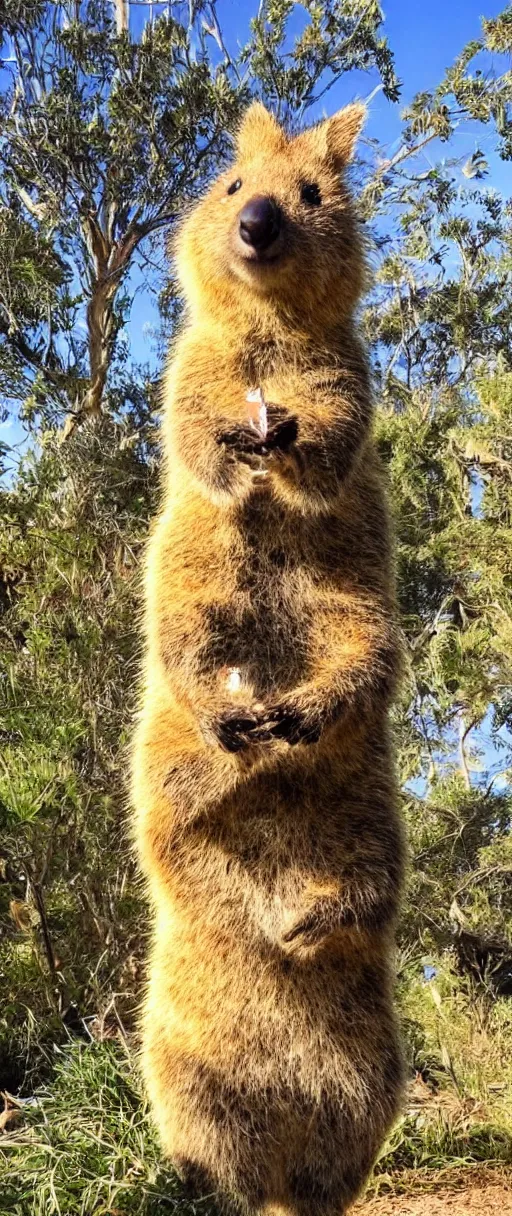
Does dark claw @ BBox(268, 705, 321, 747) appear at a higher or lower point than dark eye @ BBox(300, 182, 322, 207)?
lower

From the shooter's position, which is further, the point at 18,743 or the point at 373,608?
the point at 18,743

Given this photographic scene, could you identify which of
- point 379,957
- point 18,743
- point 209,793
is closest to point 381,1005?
point 379,957

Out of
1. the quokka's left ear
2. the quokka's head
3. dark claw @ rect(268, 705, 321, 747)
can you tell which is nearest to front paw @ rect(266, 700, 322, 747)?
dark claw @ rect(268, 705, 321, 747)

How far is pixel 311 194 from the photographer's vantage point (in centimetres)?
284

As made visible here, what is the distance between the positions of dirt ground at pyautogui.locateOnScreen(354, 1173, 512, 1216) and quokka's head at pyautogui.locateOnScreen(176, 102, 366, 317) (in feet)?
14.8

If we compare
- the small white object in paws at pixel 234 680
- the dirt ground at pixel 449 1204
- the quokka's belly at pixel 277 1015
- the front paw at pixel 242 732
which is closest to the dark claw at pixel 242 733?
the front paw at pixel 242 732

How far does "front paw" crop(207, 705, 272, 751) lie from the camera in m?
2.38

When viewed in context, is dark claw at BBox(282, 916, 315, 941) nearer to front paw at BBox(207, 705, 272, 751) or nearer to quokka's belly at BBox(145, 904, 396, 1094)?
quokka's belly at BBox(145, 904, 396, 1094)

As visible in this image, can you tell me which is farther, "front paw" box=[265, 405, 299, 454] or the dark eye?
the dark eye

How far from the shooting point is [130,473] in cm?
1067

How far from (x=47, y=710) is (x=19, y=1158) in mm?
2784

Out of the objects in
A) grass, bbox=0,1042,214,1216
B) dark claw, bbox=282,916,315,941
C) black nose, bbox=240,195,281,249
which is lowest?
grass, bbox=0,1042,214,1216

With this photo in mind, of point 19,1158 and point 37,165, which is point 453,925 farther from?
point 37,165

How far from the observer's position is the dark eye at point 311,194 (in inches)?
111
